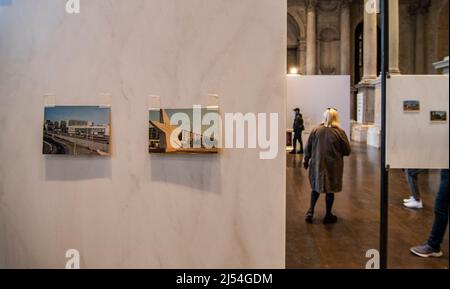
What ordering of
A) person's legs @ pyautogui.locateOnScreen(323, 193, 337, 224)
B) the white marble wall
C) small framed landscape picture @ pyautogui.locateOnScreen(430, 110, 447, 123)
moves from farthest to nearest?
person's legs @ pyautogui.locateOnScreen(323, 193, 337, 224)
the white marble wall
small framed landscape picture @ pyautogui.locateOnScreen(430, 110, 447, 123)

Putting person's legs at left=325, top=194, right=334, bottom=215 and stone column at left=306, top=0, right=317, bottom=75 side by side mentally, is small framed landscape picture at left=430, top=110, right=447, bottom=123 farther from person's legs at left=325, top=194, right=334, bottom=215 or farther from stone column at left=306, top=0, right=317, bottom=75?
stone column at left=306, top=0, right=317, bottom=75

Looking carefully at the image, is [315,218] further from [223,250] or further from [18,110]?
[18,110]

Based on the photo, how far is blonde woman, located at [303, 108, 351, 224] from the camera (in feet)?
17.5

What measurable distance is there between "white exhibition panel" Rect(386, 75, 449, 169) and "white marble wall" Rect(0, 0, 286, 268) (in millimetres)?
634

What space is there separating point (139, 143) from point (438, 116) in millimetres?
1788

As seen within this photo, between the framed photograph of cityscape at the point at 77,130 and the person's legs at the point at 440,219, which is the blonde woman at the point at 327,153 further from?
the framed photograph of cityscape at the point at 77,130

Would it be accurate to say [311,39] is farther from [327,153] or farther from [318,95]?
[327,153]

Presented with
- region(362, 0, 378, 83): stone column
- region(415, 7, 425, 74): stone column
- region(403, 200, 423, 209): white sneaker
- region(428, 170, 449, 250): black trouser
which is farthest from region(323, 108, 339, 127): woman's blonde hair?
region(415, 7, 425, 74): stone column

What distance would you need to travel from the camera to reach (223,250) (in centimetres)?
250

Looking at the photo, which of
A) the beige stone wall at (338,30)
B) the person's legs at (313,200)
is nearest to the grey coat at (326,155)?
the person's legs at (313,200)

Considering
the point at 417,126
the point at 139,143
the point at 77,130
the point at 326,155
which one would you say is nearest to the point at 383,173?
the point at 417,126

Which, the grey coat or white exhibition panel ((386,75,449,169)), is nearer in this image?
white exhibition panel ((386,75,449,169))
